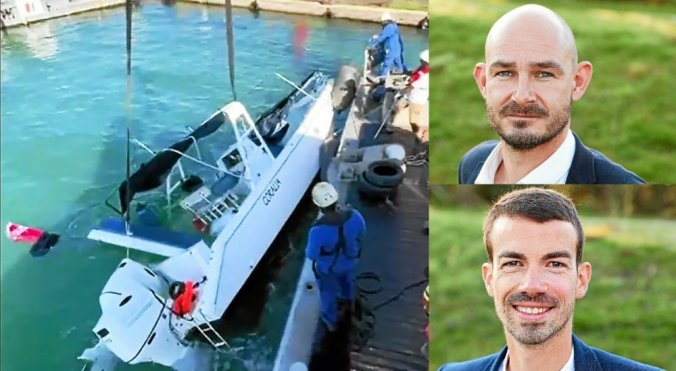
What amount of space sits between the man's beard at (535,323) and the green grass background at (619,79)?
49 cm

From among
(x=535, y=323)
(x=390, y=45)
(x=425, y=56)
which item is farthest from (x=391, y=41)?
(x=535, y=323)

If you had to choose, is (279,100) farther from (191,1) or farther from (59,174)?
(59,174)

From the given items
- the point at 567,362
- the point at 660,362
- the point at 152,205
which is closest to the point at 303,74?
the point at 152,205

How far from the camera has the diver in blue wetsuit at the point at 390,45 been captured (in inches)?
92.0

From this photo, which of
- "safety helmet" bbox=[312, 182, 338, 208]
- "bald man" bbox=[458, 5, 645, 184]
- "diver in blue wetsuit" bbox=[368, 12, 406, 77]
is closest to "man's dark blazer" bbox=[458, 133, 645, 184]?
"bald man" bbox=[458, 5, 645, 184]

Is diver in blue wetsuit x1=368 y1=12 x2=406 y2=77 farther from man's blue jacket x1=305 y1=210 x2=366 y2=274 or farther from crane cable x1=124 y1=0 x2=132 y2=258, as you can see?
crane cable x1=124 y1=0 x2=132 y2=258

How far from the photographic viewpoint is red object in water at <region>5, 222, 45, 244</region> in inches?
93.2

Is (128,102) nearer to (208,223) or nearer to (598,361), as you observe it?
(208,223)

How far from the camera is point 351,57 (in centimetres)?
242

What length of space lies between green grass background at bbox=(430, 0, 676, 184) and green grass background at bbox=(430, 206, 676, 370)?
8.5 inches

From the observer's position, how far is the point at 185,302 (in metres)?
2.27

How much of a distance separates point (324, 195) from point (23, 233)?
1.05 m

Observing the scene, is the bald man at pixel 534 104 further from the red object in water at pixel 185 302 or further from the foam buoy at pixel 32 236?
the foam buoy at pixel 32 236

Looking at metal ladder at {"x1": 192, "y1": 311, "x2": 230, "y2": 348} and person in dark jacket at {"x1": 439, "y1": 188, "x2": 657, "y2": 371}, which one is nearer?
person in dark jacket at {"x1": 439, "y1": 188, "x2": 657, "y2": 371}
